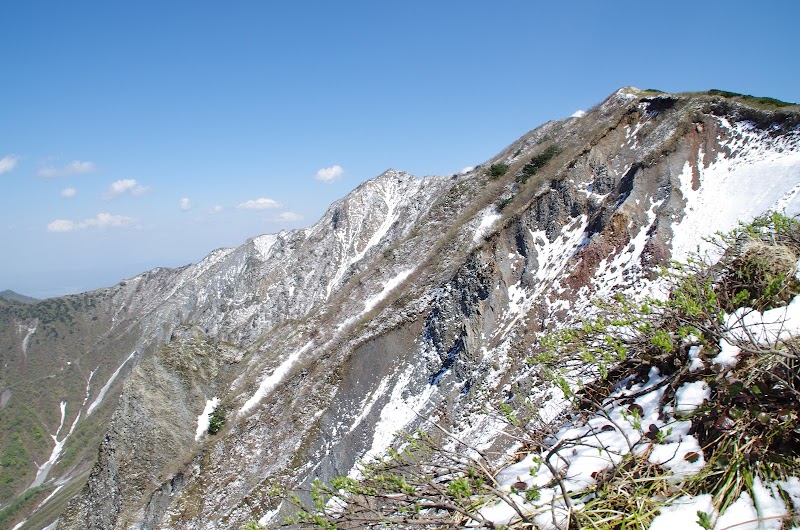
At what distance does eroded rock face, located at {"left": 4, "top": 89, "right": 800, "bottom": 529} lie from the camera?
22609mm

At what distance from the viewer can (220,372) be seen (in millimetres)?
42125

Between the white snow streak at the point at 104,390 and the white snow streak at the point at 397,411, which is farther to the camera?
the white snow streak at the point at 104,390

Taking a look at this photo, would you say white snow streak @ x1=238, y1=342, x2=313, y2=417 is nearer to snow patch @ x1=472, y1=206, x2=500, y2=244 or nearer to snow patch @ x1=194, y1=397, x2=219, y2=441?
snow patch @ x1=194, y1=397, x2=219, y2=441

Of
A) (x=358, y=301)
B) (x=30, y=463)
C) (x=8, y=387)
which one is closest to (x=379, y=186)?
(x=358, y=301)

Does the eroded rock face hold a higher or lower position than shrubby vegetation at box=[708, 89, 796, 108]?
lower

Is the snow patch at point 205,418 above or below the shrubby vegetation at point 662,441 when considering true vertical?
below

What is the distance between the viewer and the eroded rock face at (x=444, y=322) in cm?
2261

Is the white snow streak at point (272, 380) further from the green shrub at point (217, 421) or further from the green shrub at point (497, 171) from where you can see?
the green shrub at point (497, 171)

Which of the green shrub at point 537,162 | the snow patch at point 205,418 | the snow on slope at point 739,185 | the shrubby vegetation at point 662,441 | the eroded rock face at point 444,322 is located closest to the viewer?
the shrubby vegetation at point 662,441

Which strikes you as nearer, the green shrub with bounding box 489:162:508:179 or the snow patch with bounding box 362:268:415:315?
the snow patch with bounding box 362:268:415:315

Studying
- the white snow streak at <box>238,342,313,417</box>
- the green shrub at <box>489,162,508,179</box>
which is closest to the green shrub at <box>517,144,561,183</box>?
the green shrub at <box>489,162,508,179</box>

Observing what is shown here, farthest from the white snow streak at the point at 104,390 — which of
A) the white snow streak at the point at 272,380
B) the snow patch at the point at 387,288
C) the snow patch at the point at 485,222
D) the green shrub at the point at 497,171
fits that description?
the snow patch at the point at 485,222

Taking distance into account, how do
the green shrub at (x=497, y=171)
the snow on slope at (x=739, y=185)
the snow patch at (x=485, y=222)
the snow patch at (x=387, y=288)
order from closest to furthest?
the snow on slope at (x=739, y=185) → the snow patch at (x=485, y=222) → the snow patch at (x=387, y=288) → the green shrub at (x=497, y=171)

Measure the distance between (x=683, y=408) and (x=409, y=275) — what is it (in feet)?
113
